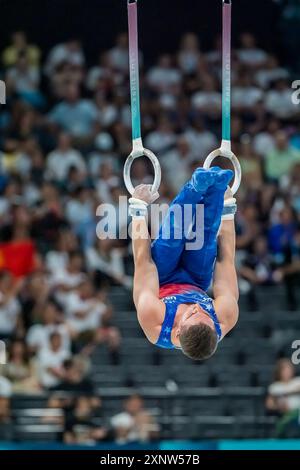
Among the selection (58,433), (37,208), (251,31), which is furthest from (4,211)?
(251,31)

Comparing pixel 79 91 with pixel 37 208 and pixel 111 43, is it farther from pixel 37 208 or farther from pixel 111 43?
pixel 37 208

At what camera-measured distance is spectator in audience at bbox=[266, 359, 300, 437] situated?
38.7 ft

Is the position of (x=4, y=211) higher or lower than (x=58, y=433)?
higher

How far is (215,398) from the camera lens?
12062mm

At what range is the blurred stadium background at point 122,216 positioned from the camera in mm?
11922

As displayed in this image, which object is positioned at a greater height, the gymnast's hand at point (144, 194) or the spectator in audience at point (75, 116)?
the spectator in audience at point (75, 116)

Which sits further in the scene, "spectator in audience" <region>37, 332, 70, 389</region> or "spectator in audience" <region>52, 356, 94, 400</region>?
"spectator in audience" <region>37, 332, 70, 389</region>

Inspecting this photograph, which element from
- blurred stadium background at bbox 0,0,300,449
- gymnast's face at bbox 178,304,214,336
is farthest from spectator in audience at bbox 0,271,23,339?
gymnast's face at bbox 178,304,214,336

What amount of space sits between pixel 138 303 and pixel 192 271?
68 centimetres

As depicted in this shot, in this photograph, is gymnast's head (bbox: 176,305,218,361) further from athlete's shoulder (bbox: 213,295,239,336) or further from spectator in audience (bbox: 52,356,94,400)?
spectator in audience (bbox: 52,356,94,400)

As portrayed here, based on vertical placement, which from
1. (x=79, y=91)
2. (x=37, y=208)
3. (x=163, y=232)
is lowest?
(x=163, y=232)

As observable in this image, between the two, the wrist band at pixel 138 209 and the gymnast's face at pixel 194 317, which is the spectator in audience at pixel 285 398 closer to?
the gymnast's face at pixel 194 317

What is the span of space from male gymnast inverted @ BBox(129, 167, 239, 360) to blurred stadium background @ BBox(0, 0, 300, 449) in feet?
11.3

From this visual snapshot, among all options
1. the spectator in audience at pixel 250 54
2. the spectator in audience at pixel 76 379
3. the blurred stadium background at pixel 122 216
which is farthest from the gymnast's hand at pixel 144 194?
the spectator in audience at pixel 250 54
